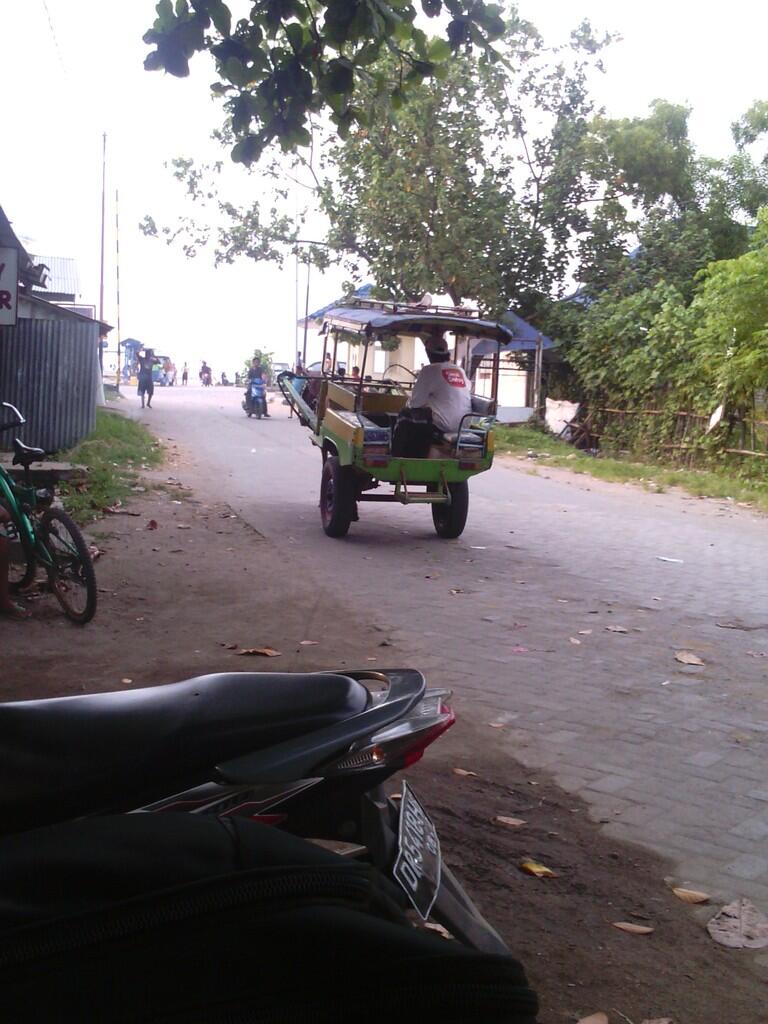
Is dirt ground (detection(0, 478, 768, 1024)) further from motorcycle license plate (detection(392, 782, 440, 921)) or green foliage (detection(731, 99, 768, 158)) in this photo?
green foliage (detection(731, 99, 768, 158))

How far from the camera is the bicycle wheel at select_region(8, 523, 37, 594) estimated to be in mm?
6593

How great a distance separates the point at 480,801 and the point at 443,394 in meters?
6.60

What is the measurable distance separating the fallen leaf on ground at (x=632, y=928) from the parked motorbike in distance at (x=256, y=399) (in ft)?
86.8

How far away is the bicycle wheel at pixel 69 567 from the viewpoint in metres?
6.36

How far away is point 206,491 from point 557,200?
16231mm

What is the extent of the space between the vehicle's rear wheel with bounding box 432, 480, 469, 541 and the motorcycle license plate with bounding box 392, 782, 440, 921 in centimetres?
785

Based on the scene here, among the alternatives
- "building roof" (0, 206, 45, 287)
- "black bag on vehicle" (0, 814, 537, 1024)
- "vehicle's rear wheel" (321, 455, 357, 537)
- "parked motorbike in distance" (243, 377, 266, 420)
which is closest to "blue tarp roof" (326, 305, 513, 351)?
"vehicle's rear wheel" (321, 455, 357, 537)

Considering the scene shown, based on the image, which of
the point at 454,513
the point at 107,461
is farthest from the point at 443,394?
the point at 107,461

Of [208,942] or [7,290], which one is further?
[7,290]

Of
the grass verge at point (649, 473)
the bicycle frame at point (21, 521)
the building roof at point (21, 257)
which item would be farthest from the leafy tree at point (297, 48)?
the grass verge at point (649, 473)

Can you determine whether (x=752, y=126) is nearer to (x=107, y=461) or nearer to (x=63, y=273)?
→ (x=107, y=461)

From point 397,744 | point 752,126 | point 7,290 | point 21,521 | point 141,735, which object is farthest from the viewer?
point 752,126

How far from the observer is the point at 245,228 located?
29.4 meters

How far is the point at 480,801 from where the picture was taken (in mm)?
4004
